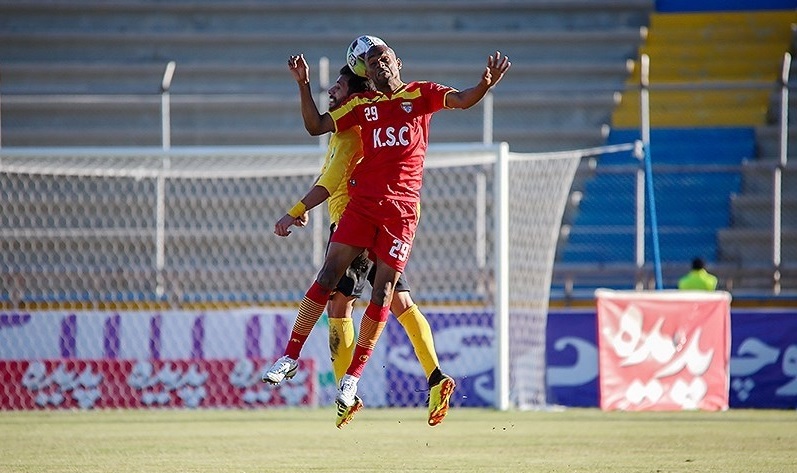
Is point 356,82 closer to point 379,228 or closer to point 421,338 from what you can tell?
point 379,228

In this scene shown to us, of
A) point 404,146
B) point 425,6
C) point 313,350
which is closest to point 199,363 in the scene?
point 313,350

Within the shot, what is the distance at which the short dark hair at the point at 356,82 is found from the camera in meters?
7.64

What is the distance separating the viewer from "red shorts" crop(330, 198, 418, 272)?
23.9 ft

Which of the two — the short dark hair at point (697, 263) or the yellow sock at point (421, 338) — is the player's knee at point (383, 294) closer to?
the yellow sock at point (421, 338)

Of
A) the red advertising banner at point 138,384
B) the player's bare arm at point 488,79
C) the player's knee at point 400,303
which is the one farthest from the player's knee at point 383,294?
the red advertising banner at point 138,384

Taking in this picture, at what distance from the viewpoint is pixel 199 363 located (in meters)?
12.2

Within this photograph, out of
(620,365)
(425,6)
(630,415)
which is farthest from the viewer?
(425,6)

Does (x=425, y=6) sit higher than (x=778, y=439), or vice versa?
(x=425, y=6)

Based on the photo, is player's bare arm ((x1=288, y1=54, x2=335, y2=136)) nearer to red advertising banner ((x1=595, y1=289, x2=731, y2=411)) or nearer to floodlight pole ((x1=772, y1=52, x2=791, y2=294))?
red advertising banner ((x1=595, y1=289, x2=731, y2=411))

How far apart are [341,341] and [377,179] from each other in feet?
3.89

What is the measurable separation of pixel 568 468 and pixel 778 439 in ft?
8.62

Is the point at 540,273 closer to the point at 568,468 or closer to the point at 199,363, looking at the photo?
the point at 199,363

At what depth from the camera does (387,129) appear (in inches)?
287

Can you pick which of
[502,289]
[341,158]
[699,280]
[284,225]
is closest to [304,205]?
[284,225]
